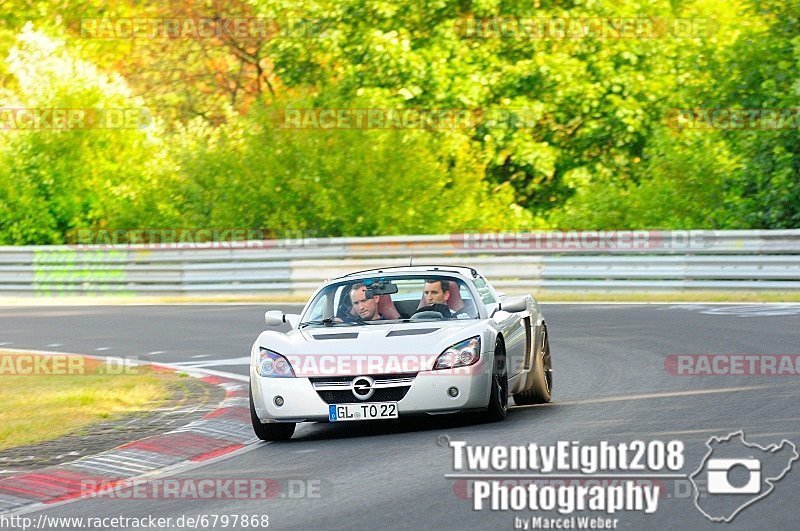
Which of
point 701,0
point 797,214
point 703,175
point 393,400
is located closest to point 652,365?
point 393,400

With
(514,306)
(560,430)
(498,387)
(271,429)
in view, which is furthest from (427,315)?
(560,430)

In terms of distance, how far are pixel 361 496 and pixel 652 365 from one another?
6.81 meters

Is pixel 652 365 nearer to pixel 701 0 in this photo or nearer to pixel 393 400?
pixel 393 400

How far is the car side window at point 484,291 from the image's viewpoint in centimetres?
1230

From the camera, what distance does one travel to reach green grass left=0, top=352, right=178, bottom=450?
38.7ft

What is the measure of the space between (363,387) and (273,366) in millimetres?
790

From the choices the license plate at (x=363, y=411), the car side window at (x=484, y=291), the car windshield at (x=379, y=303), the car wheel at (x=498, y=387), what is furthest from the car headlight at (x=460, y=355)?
the car side window at (x=484, y=291)

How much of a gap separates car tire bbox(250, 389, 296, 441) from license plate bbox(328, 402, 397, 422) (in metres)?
0.55

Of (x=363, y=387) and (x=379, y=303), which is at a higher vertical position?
(x=379, y=303)

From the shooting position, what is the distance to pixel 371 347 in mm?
10789

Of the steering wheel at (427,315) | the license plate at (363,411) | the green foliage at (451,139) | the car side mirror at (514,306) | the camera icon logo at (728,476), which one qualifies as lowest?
the license plate at (363,411)

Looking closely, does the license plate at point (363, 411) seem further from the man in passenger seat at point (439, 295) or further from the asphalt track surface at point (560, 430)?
the man in passenger seat at point (439, 295)

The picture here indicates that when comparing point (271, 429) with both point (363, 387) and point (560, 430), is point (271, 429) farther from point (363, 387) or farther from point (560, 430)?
point (560, 430)

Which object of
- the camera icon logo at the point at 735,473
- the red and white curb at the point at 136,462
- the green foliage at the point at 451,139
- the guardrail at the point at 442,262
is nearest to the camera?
the camera icon logo at the point at 735,473
